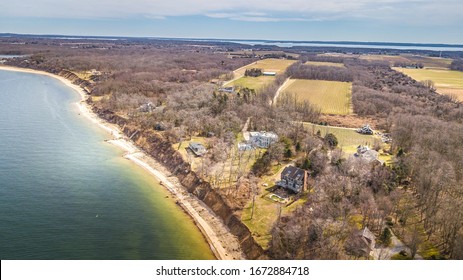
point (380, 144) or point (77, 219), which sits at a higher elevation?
point (380, 144)

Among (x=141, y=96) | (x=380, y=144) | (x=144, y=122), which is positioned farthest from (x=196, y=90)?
(x=380, y=144)

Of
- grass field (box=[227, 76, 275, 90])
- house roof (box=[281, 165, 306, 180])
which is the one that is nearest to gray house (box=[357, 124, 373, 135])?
house roof (box=[281, 165, 306, 180])

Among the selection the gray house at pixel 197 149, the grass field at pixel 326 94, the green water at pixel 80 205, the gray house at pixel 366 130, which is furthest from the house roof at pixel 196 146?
the grass field at pixel 326 94

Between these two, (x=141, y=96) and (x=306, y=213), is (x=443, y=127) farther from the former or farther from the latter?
(x=141, y=96)

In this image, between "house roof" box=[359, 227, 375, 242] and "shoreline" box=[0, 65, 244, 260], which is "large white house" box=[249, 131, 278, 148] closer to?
"shoreline" box=[0, 65, 244, 260]

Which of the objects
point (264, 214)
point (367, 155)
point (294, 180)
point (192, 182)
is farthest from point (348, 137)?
point (264, 214)

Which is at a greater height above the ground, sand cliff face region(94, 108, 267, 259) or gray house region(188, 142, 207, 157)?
gray house region(188, 142, 207, 157)
